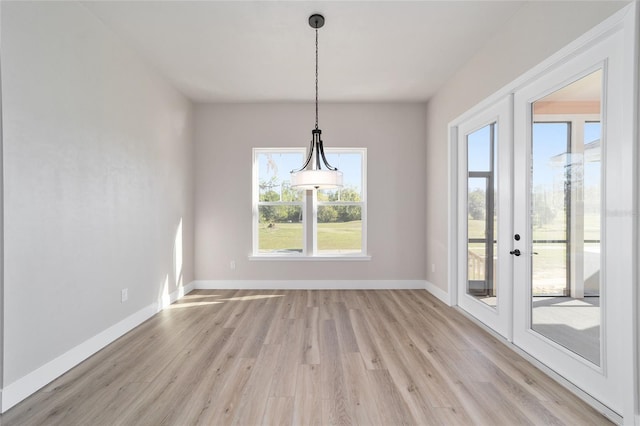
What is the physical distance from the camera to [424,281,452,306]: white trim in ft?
12.8

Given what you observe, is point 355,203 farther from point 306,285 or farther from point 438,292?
point 438,292

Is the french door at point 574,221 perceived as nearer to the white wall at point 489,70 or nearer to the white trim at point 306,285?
the white wall at point 489,70

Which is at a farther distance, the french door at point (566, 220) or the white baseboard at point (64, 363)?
the white baseboard at point (64, 363)

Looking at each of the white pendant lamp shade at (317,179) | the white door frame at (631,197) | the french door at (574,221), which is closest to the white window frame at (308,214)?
the french door at (574,221)

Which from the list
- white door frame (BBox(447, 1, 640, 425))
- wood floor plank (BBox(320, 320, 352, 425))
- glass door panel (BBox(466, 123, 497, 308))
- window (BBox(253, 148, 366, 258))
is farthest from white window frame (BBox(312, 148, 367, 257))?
white door frame (BBox(447, 1, 640, 425))

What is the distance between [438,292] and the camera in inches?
164

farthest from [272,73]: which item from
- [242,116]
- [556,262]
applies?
[556,262]

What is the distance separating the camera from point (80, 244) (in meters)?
2.41

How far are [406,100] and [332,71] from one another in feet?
5.07

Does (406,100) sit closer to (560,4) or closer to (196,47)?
(560,4)

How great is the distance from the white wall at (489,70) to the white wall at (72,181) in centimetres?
366

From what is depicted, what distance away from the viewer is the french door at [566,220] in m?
1.74

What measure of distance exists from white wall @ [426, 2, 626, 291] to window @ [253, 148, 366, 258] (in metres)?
1.08

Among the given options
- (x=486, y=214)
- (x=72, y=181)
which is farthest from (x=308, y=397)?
(x=486, y=214)
